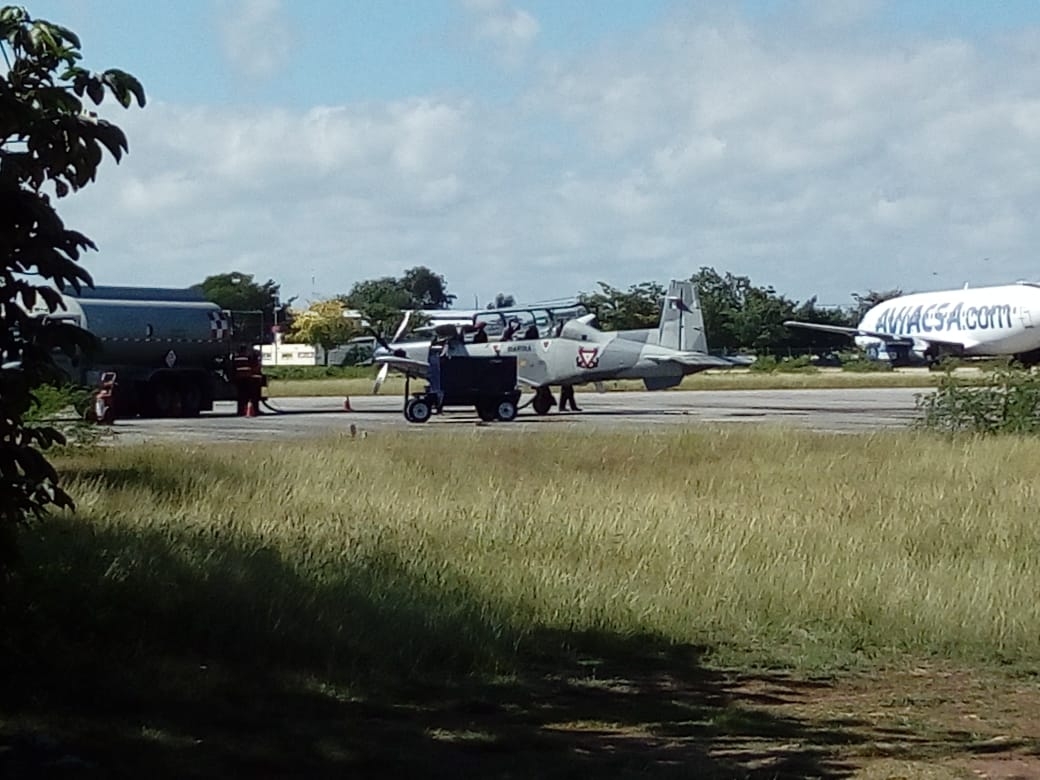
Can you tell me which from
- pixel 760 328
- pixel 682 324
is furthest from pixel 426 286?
pixel 682 324

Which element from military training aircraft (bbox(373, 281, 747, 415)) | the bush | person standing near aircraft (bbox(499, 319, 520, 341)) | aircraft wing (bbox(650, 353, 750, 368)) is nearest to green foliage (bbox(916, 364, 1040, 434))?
military training aircraft (bbox(373, 281, 747, 415))

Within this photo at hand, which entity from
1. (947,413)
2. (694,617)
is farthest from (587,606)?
(947,413)

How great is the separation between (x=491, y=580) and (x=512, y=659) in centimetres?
169

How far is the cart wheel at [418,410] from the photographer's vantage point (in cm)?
3378

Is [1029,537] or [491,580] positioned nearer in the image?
[491,580]

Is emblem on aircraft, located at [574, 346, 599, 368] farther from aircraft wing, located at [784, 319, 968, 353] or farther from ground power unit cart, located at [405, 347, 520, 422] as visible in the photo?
aircraft wing, located at [784, 319, 968, 353]

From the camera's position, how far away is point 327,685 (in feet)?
24.6

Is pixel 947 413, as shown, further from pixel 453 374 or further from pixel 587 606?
pixel 587 606

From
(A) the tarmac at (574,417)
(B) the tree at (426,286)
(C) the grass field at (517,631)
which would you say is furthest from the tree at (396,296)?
(C) the grass field at (517,631)

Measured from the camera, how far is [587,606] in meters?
9.73

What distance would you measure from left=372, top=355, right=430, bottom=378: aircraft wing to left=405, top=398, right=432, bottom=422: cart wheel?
341cm

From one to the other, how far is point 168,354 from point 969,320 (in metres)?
43.1

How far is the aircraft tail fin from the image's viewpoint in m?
42.6

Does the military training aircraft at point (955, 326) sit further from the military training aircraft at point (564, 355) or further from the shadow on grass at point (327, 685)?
the shadow on grass at point (327, 685)
